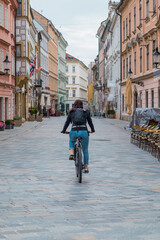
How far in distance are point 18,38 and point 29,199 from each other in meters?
40.6

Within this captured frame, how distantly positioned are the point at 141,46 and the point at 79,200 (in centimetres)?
3153

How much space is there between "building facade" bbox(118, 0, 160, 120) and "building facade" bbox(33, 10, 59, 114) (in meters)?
37.3

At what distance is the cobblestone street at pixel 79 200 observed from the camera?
529cm

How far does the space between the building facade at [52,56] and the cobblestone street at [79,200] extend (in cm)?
7253

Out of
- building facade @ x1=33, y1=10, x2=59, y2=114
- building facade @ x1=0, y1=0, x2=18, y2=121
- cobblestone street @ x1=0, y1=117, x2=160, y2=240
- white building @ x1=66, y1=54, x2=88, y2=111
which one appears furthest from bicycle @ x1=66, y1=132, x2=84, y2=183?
white building @ x1=66, y1=54, x2=88, y2=111

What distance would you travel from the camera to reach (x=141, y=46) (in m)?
37.4

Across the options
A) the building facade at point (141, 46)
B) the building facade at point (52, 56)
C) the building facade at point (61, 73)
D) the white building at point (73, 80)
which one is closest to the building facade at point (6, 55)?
the building facade at point (141, 46)

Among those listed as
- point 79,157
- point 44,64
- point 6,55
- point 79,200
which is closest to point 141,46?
point 6,55

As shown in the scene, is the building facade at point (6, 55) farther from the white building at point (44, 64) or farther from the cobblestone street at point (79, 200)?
the white building at point (44, 64)

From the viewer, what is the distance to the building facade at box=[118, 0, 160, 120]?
105 ft

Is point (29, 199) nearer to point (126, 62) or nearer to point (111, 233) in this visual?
point (111, 233)

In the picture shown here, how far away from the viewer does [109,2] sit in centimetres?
7094

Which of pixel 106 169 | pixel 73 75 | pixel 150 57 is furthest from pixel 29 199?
pixel 73 75

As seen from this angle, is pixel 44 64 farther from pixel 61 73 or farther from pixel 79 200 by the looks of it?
pixel 79 200
